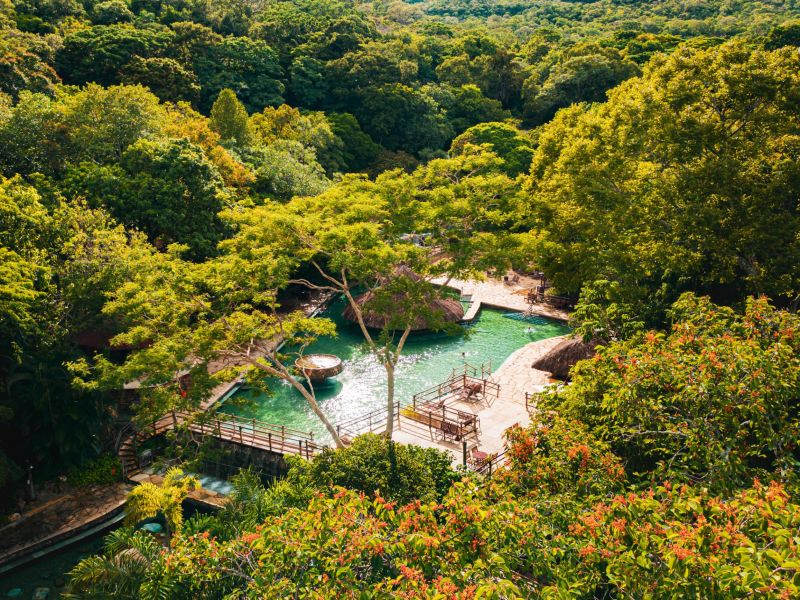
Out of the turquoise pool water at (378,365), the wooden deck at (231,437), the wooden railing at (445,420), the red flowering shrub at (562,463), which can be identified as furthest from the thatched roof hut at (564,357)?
the red flowering shrub at (562,463)

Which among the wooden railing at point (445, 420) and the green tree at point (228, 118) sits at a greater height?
the green tree at point (228, 118)

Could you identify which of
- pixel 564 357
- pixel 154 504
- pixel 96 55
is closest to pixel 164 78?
pixel 96 55

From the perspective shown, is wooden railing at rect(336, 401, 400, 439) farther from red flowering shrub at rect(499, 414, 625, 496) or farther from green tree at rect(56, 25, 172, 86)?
green tree at rect(56, 25, 172, 86)

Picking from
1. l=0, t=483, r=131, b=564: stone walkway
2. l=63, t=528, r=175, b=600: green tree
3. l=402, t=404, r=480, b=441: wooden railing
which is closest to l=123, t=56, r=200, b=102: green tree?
l=0, t=483, r=131, b=564: stone walkway

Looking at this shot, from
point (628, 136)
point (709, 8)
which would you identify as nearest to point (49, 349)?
point (628, 136)

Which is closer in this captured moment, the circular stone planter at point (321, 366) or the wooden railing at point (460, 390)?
the wooden railing at point (460, 390)

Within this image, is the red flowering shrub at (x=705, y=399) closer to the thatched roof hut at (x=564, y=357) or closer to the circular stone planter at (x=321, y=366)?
the thatched roof hut at (x=564, y=357)
